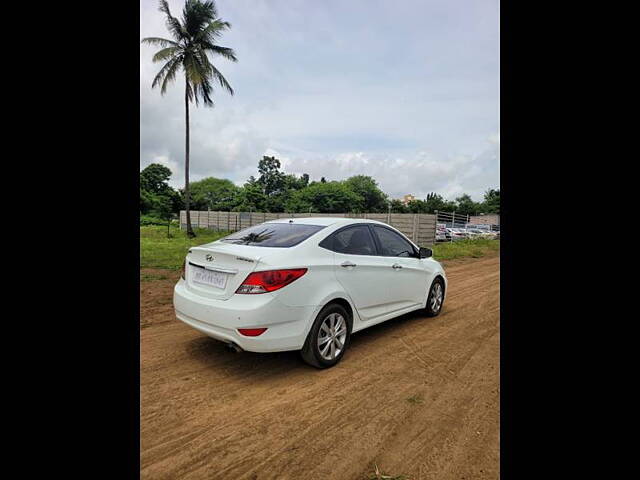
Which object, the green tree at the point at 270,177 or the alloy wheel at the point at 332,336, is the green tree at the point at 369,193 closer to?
the green tree at the point at 270,177

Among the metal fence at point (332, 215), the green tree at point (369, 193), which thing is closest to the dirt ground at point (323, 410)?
the metal fence at point (332, 215)

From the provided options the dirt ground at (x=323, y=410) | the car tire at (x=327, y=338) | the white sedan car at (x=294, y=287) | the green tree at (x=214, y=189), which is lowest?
the dirt ground at (x=323, y=410)

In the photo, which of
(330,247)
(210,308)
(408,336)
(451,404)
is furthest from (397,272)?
(210,308)

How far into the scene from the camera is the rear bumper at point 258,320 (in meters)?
3.08

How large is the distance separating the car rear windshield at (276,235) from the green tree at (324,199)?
153ft

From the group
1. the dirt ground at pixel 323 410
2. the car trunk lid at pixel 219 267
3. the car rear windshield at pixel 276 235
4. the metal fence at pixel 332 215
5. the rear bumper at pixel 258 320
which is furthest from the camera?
the metal fence at pixel 332 215

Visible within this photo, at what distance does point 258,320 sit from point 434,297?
10.6ft

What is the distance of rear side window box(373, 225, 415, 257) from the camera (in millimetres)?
4581

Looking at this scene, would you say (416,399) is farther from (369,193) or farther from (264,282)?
(369,193)

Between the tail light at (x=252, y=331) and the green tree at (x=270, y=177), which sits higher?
the green tree at (x=270, y=177)

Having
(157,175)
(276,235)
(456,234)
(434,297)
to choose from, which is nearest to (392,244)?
(434,297)

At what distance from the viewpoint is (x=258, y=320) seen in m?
3.06

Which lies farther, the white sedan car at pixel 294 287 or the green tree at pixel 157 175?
the green tree at pixel 157 175
